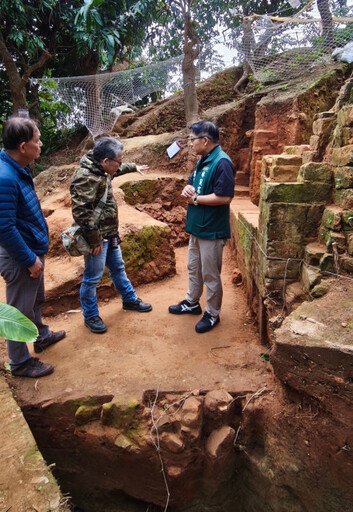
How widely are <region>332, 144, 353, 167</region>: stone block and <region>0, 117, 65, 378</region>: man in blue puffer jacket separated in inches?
85.9

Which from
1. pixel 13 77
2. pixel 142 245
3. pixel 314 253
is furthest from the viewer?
pixel 13 77

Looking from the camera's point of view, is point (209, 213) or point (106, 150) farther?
point (209, 213)

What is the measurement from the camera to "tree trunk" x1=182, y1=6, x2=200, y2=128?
23.3ft

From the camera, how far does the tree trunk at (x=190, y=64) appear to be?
7098mm

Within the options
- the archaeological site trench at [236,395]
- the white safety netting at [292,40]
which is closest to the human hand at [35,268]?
the archaeological site trench at [236,395]

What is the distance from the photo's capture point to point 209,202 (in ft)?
9.07

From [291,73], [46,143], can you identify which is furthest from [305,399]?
[46,143]

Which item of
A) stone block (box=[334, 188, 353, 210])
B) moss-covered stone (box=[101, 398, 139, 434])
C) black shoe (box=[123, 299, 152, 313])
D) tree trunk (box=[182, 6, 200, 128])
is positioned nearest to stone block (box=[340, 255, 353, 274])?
stone block (box=[334, 188, 353, 210])

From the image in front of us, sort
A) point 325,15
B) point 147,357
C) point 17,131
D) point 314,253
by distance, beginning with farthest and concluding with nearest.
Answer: point 325,15 → point 147,357 → point 314,253 → point 17,131

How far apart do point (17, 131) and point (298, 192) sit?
2.14 m

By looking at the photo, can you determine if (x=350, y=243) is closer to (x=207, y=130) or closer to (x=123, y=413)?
(x=207, y=130)

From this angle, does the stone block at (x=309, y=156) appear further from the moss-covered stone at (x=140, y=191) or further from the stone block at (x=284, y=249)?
the moss-covered stone at (x=140, y=191)

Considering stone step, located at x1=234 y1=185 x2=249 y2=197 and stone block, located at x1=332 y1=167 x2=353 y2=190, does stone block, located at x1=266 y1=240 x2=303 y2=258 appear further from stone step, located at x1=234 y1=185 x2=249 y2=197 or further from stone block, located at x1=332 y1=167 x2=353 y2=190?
stone step, located at x1=234 y1=185 x2=249 y2=197

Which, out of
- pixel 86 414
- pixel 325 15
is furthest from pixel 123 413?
pixel 325 15
